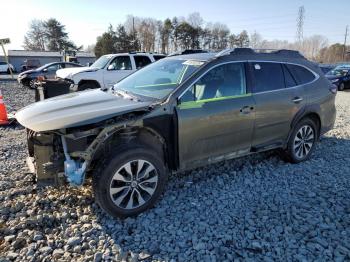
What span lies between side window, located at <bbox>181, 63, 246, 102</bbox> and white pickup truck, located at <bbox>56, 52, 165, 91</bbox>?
718cm

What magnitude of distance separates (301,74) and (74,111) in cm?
364

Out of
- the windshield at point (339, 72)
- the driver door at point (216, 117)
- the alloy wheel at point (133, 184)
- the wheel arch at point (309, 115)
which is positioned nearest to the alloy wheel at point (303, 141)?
the wheel arch at point (309, 115)

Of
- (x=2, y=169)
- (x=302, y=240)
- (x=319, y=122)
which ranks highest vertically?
(x=319, y=122)

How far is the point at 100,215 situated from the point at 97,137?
95 centimetres

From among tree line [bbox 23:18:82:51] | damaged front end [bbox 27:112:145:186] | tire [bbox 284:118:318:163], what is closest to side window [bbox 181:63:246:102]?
damaged front end [bbox 27:112:145:186]

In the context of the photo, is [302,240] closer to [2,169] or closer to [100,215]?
[100,215]

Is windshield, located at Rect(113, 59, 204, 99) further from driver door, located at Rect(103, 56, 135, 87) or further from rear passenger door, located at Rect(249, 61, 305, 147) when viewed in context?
driver door, located at Rect(103, 56, 135, 87)

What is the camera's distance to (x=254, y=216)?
341 cm

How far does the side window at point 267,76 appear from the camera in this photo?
4.27m

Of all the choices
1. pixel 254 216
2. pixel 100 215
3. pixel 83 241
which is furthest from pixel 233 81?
pixel 83 241

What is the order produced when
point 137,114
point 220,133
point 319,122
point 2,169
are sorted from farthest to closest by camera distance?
1. point 319,122
2. point 2,169
3. point 220,133
4. point 137,114

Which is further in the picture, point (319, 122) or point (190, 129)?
point (319, 122)

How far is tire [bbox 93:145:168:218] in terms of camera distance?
3.15 meters

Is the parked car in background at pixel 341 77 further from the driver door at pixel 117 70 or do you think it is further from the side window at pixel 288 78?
the side window at pixel 288 78
